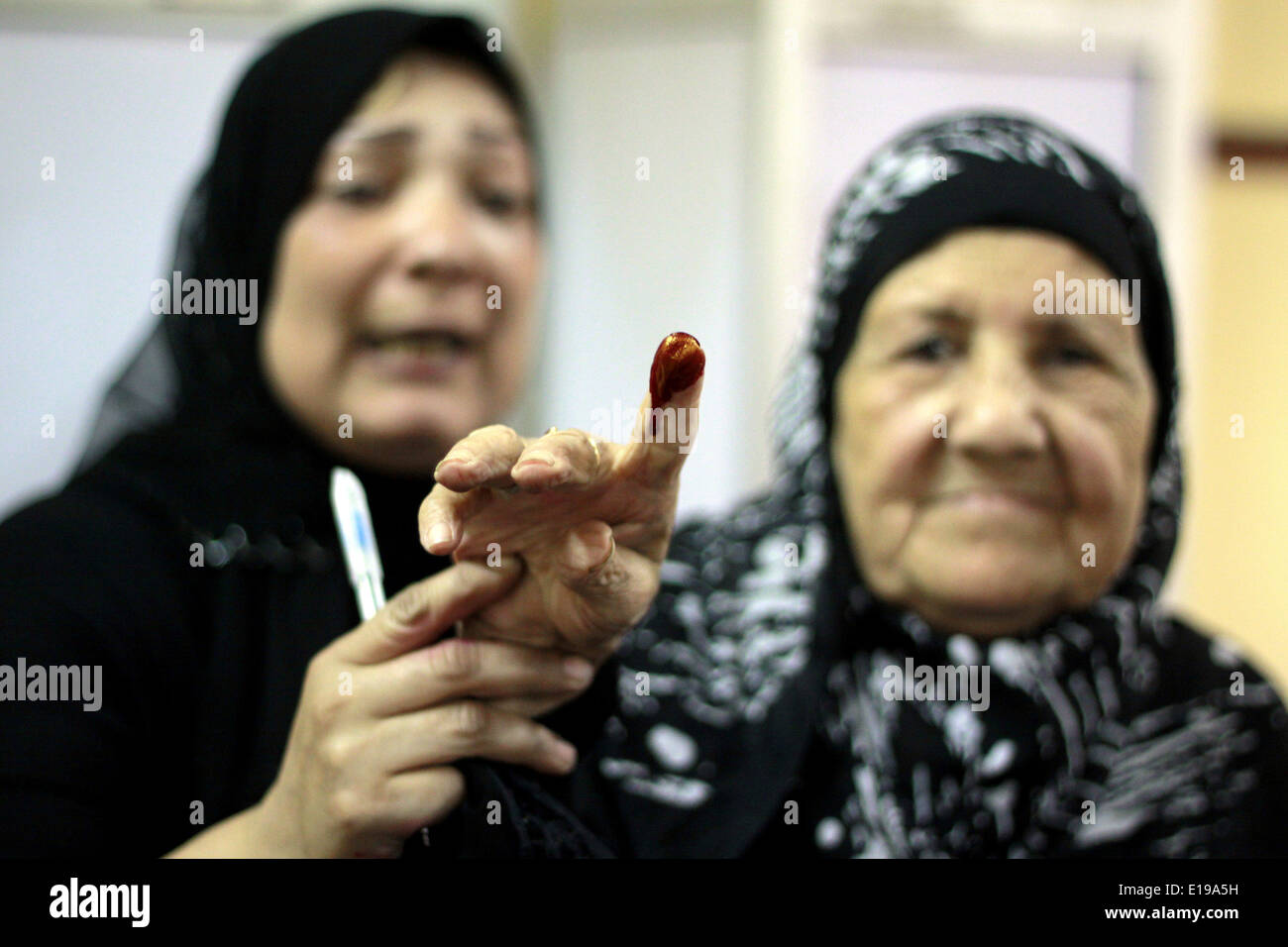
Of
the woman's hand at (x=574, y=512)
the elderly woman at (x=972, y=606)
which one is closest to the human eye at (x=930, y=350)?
the elderly woman at (x=972, y=606)

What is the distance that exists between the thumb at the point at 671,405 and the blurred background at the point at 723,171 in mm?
661

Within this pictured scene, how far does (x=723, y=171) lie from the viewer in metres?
1.61

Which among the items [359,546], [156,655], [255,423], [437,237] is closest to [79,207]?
[255,423]

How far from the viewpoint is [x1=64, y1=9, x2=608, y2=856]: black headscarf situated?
0.60 m

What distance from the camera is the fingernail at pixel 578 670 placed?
0.46m

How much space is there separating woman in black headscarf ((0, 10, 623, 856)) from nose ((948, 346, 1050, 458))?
28 cm

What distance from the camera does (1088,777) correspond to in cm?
65

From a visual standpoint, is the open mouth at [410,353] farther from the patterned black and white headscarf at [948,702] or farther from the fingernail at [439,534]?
the fingernail at [439,534]

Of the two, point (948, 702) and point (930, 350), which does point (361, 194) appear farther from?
point (948, 702)

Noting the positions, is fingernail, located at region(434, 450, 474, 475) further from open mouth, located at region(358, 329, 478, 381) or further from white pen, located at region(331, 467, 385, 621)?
open mouth, located at region(358, 329, 478, 381)

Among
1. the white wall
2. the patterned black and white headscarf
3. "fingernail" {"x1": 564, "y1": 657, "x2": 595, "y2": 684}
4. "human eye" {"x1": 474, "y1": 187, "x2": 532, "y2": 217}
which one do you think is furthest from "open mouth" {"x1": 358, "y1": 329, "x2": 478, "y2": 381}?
the white wall

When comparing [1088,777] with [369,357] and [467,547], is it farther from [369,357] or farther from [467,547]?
[369,357]

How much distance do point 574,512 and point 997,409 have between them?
29 cm
